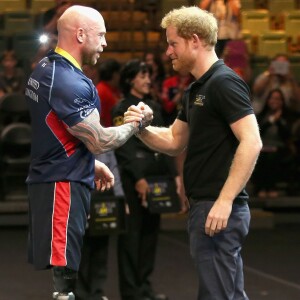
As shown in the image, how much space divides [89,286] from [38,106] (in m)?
3.07

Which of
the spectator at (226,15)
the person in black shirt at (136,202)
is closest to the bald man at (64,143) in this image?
the person in black shirt at (136,202)

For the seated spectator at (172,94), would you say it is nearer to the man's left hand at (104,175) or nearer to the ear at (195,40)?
the man's left hand at (104,175)

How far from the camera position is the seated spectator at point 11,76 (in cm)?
1419

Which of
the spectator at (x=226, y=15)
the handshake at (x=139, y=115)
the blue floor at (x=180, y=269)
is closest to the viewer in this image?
the handshake at (x=139, y=115)

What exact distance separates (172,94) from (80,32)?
26.7 ft

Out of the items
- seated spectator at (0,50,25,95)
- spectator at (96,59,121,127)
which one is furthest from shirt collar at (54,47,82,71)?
seated spectator at (0,50,25,95)

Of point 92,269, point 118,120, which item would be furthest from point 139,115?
point 92,269

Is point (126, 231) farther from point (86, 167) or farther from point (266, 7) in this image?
point (266, 7)

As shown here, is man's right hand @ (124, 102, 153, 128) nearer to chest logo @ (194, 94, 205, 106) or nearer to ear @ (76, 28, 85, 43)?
chest logo @ (194, 94, 205, 106)

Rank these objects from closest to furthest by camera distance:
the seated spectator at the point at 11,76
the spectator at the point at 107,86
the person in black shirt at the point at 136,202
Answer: the person in black shirt at the point at 136,202 → the spectator at the point at 107,86 → the seated spectator at the point at 11,76

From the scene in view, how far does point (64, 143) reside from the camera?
5398mm

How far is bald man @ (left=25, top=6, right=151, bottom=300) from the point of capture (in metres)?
5.35

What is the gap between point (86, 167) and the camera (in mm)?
5492

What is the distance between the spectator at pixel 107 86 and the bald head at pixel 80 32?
403cm
